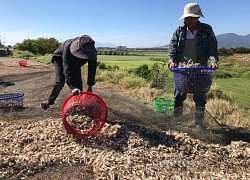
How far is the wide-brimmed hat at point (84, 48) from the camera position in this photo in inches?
139

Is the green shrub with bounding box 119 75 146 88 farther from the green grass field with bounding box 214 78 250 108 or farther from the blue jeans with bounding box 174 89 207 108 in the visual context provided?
the blue jeans with bounding box 174 89 207 108

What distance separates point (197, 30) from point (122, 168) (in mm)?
1964

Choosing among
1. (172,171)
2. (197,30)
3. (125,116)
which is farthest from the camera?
(125,116)

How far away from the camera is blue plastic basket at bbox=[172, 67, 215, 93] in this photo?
3.41 m

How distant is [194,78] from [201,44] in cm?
57

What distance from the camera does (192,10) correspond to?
356cm

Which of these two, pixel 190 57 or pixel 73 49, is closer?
pixel 73 49

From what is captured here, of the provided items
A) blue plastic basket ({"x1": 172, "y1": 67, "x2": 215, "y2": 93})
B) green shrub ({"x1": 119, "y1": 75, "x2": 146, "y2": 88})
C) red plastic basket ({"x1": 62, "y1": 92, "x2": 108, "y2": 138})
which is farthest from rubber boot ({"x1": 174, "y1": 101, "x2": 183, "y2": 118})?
green shrub ({"x1": 119, "y1": 75, "x2": 146, "y2": 88})

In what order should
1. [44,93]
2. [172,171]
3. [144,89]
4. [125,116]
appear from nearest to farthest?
[172,171]
[125,116]
[44,93]
[144,89]

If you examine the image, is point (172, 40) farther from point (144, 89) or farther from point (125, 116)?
point (144, 89)

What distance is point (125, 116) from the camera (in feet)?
13.8

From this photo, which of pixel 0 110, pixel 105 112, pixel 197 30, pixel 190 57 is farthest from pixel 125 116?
pixel 0 110

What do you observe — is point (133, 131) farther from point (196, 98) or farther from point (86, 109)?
point (196, 98)

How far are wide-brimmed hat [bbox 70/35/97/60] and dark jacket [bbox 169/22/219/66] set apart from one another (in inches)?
40.6
